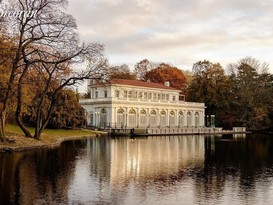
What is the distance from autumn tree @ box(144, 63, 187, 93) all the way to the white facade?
1595 centimetres

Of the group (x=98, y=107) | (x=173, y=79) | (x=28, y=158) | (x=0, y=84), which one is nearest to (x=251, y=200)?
(x=28, y=158)

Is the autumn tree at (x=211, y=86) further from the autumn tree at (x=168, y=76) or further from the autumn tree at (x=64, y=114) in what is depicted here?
the autumn tree at (x=64, y=114)

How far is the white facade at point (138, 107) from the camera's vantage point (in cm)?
6871

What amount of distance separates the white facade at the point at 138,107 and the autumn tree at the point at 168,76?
52.3 ft

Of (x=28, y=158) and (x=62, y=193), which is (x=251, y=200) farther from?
(x=28, y=158)

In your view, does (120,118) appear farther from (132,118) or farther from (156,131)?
(156,131)

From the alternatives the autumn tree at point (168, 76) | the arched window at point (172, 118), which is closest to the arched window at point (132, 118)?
the arched window at point (172, 118)

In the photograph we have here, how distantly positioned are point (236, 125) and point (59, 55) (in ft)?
200

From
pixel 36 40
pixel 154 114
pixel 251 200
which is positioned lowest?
pixel 251 200

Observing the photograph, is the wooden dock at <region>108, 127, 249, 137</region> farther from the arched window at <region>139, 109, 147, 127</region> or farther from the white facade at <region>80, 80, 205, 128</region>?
the arched window at <region>139, 109, 147, 127</region>

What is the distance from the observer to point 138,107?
72188 millimetres

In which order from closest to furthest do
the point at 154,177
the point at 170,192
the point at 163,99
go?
the point at 170,192 → the point at 154,177 → the point at 163,99

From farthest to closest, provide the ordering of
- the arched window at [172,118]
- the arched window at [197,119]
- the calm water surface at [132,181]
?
the arched window at [197,119], the arched window at [172,118], the calm water surface at [132,181]

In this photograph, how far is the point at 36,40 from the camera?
31.8 metres
